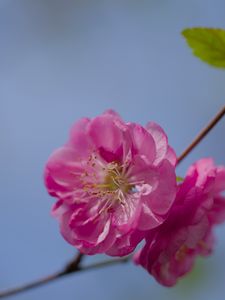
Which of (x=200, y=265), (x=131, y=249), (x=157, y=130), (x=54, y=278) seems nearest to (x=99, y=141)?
(x=157, y=130)

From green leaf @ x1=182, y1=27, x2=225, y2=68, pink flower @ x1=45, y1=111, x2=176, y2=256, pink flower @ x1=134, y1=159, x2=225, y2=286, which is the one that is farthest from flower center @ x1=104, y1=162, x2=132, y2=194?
green leaf @ x1=182, y1=27, x2=225, y2=68

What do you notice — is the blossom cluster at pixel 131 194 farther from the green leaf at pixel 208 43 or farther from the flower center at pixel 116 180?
the green leaf at pixel 208 43

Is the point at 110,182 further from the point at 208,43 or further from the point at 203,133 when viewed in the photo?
the point at 208,43

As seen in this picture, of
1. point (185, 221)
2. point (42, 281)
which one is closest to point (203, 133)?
point (185, 221)

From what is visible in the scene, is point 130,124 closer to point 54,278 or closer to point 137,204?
point 137,204

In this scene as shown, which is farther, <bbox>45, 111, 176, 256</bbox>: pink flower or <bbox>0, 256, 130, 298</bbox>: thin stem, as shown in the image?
<bbox>0, 256, 130, 298</bbox>: thin stem

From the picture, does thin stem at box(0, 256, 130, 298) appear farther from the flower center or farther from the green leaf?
the green leaf
